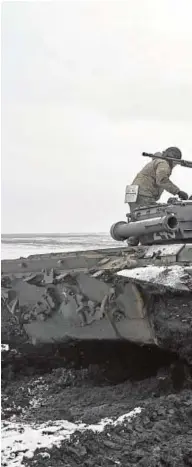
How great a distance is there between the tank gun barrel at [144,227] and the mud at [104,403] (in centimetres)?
127

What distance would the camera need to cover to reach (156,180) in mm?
7906

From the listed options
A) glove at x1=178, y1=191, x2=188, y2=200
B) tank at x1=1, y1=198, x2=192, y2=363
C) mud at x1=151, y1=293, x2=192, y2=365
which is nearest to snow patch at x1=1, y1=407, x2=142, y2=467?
mud at x1=151, y1=293, x2=192, y2=365

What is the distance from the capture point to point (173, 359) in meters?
6.60

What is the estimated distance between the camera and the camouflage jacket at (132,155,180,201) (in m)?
7.77

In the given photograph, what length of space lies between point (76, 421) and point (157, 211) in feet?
8.40

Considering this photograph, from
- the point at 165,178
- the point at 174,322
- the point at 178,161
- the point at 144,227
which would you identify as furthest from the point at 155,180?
the point at 174,322

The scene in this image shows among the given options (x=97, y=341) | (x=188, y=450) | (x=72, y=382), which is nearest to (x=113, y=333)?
(x=97, y=341)

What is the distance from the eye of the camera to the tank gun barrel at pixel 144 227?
6.46 m

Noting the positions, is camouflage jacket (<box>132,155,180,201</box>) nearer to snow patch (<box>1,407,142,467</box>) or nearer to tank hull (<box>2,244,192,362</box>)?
tank hull (<box>2,244,192,362</box>)

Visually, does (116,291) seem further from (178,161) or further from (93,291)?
(178,161)

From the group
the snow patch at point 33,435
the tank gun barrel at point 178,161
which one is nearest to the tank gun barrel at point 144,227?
the tank gun barrel at point 178,161

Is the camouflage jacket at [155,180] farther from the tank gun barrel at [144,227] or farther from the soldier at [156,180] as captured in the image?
the tank gun barrel at [144,227]

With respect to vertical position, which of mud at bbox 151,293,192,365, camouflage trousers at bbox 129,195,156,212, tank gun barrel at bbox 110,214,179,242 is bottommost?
mud at bbox 151,293,192,365

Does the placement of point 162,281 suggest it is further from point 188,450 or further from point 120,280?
point 188,450
